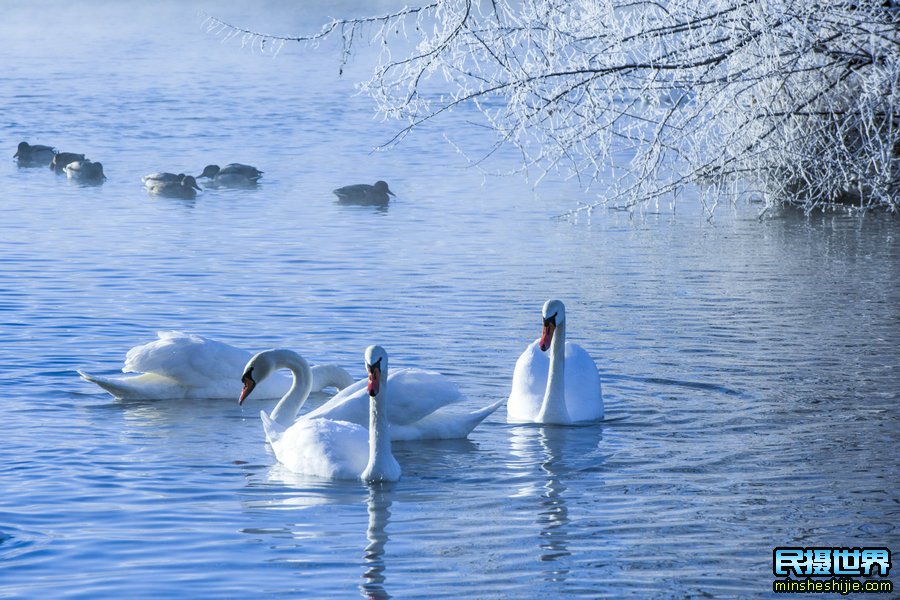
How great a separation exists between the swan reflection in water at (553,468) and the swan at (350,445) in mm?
775

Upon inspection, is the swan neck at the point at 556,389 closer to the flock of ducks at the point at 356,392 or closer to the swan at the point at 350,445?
the flock of ducks at the point at 356,392

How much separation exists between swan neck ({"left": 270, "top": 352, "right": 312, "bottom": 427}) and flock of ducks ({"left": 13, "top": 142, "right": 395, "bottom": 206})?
12.0 m

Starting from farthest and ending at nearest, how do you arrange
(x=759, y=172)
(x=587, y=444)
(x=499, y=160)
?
(x=499, y=160), (x=759, y=172), (x=587, y=444)

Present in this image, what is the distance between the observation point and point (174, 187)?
2342 cm

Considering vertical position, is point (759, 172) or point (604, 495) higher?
point (759, 172)

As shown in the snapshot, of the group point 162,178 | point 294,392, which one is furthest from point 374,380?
point 162,178

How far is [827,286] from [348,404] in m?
7.07

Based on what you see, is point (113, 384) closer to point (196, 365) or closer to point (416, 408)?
point (196, 365)

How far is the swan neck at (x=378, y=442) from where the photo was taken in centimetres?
845

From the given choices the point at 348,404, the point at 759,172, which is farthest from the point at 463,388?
the point at 759,172

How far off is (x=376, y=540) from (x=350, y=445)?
4.51 ft

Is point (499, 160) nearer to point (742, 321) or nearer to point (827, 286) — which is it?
point (827, 286)

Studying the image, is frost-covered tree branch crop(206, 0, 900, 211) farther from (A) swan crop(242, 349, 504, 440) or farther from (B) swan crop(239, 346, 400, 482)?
(B) swan crop(239, 346, 400, 482)

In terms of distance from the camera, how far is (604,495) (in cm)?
818
